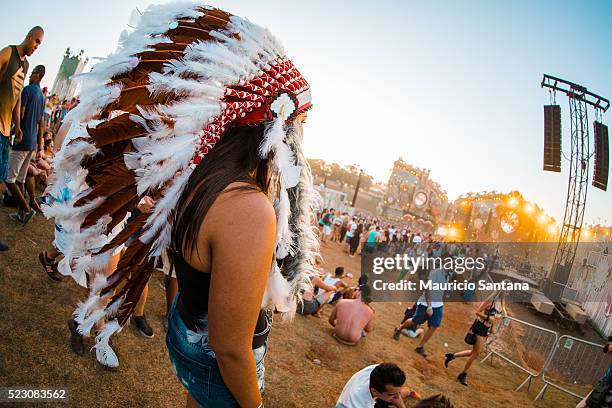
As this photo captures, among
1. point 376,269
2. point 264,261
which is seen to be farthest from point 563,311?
point 264,261

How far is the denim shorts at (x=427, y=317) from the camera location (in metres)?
6.90

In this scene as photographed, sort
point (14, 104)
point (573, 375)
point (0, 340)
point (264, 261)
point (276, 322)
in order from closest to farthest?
point (264, 261) < point (0, 340) < point (14, 104) < point (276, 322) < point (573, 375)

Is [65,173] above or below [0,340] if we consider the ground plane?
above

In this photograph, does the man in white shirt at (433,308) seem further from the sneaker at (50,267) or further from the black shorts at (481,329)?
the sneaker at (50,267)

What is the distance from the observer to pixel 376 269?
1566 centimetres

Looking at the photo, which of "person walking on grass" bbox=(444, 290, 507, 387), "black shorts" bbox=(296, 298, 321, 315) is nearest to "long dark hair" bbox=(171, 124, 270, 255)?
"black shorts" bbox=(296, 298, 321, 315)

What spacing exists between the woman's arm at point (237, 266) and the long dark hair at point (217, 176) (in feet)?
0.20

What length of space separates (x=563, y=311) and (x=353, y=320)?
14.2m

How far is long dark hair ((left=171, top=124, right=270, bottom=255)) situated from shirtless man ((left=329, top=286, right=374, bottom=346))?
4.97m

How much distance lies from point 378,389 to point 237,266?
9.39 ft

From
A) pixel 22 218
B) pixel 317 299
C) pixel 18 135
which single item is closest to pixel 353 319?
pixel 317 299

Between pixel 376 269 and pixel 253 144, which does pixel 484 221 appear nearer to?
pixel 376 269

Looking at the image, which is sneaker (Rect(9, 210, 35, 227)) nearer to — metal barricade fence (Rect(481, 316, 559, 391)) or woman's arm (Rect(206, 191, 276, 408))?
woman's arm (Rect(206, 191, 276, 408))

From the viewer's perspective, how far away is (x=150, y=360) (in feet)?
10.7
